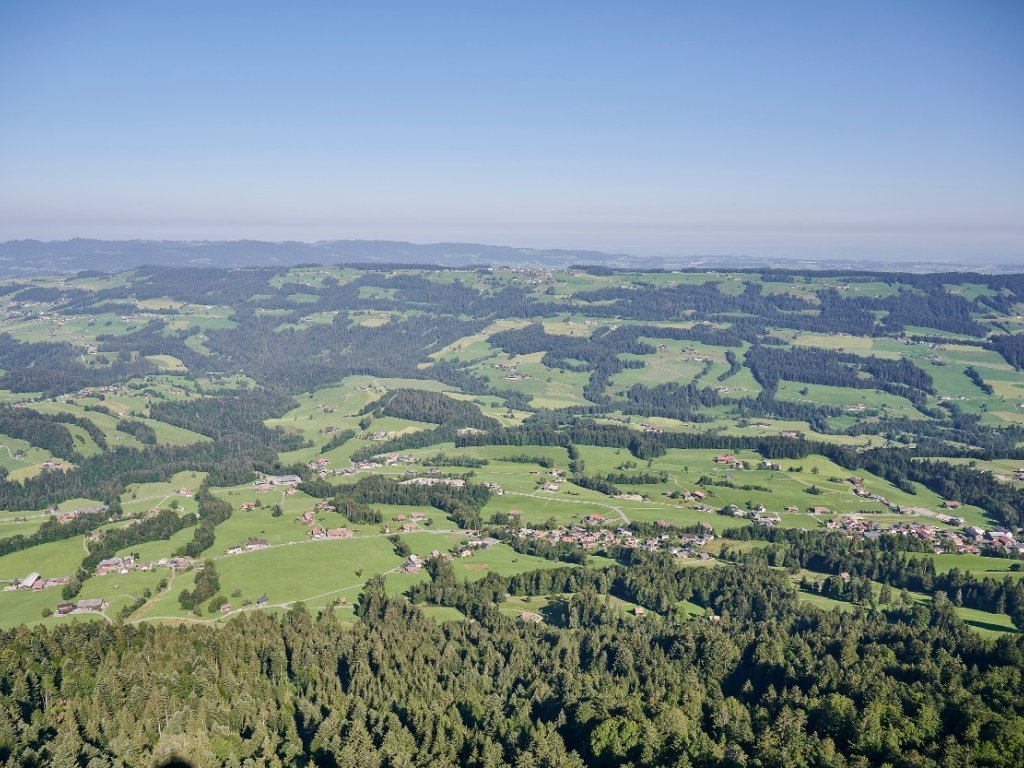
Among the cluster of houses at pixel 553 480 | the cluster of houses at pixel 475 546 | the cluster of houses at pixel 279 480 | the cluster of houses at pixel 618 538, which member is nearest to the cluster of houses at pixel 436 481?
the cluster of houses at pixel 553 480

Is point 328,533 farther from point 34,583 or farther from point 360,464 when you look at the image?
point 360,464

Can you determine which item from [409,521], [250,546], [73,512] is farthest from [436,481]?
Result: [73,512]

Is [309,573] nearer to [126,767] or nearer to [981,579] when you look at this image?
[126,767]

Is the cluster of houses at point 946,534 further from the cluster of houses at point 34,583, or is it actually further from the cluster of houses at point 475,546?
the cluster of houses at point 34,583

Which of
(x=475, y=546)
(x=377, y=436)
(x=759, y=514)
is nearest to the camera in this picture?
(x=475, y=546)

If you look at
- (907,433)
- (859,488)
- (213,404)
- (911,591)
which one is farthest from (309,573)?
(907,433)

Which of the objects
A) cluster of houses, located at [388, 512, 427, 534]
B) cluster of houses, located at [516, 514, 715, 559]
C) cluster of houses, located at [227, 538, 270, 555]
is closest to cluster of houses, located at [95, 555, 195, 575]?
cluster of houses, located at [227, 538, 270, 555]

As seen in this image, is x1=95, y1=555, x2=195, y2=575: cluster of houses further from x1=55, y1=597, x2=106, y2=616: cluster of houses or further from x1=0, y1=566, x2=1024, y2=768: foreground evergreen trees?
x1=0, y1=566, x2=1024, y2=768: foreground evergreen trees
